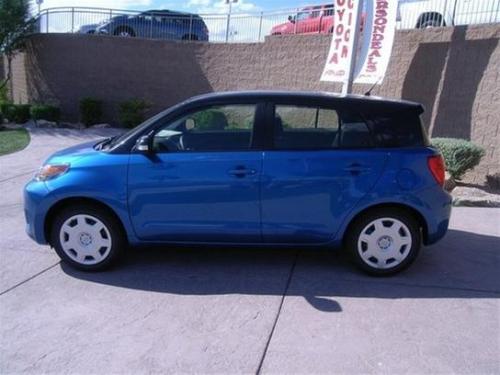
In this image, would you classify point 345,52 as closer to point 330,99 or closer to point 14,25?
point 330,99

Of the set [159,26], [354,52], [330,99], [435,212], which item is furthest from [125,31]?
[435,212]

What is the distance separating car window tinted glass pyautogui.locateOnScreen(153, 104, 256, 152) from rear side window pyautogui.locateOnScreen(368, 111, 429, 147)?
3.63 ft

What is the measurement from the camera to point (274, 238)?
4.27m

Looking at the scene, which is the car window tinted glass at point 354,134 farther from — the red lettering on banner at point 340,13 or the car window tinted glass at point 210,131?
the red lettering on banner at point 340,13

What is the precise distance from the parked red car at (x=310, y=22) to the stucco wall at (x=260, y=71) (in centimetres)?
58

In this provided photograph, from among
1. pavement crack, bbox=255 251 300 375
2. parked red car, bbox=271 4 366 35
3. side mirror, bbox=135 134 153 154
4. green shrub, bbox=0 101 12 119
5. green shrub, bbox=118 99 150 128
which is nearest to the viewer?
pavement crack, bbox=255 251 300 375

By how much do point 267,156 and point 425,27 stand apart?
701 cm

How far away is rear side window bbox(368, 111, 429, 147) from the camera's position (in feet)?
13.8

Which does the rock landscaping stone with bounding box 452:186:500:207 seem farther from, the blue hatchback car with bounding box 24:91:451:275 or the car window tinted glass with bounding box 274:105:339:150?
the car window tinted glass with bounding box 274:105:339:150

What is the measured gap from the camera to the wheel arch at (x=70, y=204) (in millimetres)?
4230

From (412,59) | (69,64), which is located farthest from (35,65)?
(412,59)

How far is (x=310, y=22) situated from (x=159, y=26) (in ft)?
17.3

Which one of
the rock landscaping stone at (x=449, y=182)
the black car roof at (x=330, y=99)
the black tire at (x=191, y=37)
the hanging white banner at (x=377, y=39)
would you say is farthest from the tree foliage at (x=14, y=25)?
the rock landscaping stone at (x=449, y=182)

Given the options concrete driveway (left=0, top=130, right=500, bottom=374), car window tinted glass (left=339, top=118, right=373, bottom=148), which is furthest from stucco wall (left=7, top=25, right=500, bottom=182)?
car window tinted glass (left=339, top=118, right=373, bottom=148)
